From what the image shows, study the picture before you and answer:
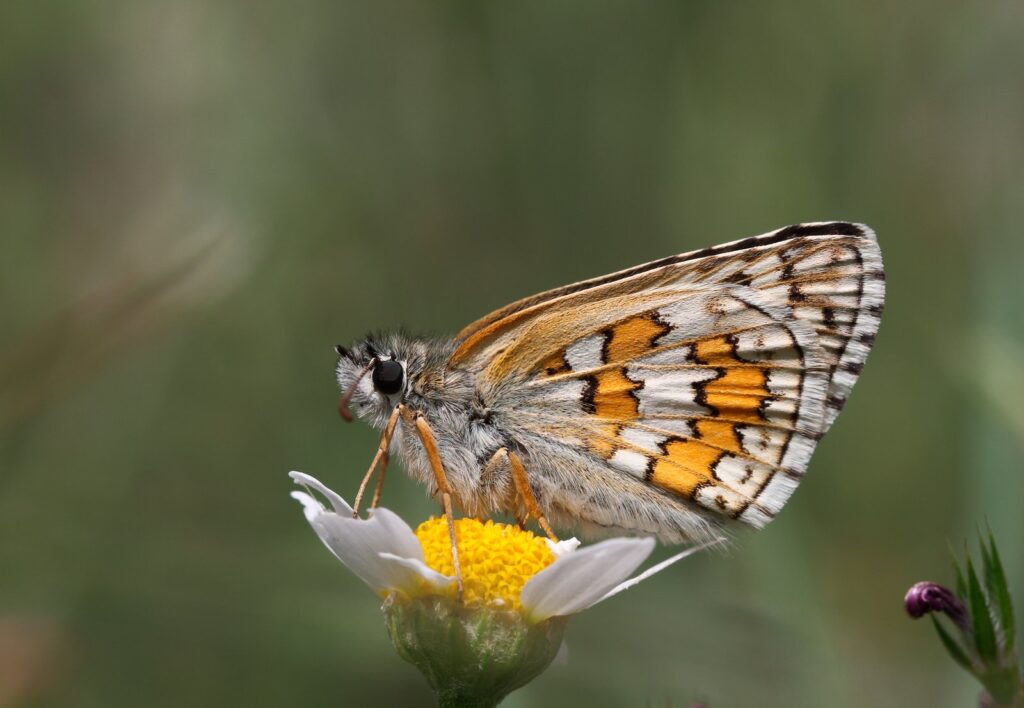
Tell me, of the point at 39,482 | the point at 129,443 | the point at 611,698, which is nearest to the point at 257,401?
the point at 129,443

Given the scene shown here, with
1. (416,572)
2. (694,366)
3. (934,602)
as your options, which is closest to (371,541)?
(416,572)

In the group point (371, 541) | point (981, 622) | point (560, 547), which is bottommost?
point (560, 547)

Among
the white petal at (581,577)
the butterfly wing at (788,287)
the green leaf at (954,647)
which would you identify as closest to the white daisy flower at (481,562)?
the white petal at (581,577)

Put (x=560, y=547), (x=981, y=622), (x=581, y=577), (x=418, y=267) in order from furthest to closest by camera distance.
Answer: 1. (x=418, y=267)
2. (x=560, y=547)
3. (x=581, y=577)
4. (x=981, y=622)

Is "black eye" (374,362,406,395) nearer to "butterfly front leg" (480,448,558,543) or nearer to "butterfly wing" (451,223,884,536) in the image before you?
"butterfly wing" (451,223,884,536)

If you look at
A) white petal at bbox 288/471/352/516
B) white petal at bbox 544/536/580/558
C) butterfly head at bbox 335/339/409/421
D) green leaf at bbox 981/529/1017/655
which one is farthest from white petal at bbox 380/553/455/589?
green leaf at bbox 981/529/1017/655

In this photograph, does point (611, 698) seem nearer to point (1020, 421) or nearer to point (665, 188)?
point (1020, 421)

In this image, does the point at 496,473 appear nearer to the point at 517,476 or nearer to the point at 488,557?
the point at 517,476
